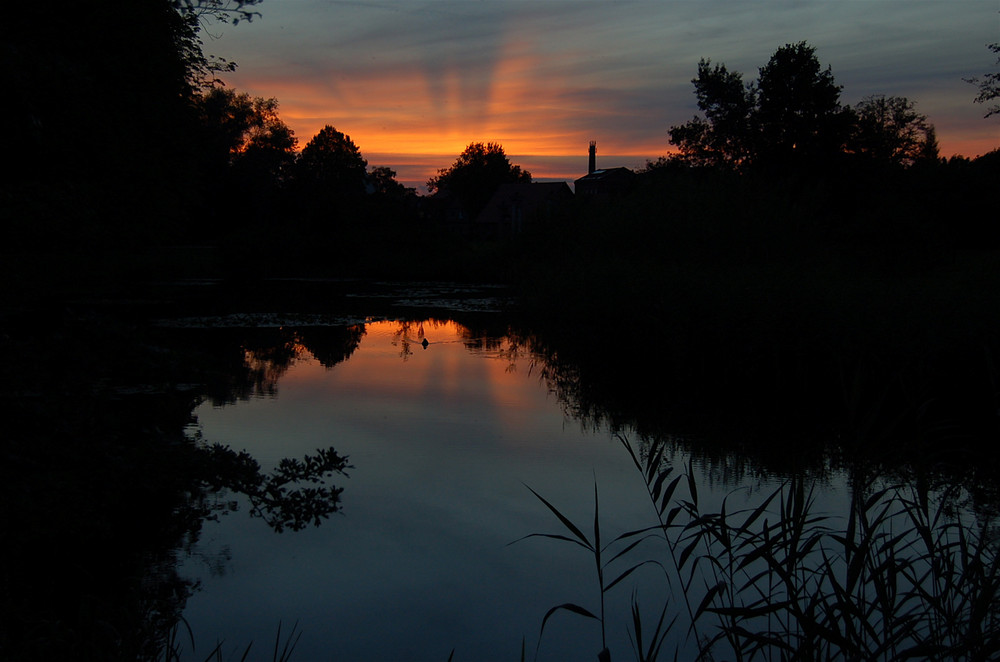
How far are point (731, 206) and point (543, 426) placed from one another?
1054cm

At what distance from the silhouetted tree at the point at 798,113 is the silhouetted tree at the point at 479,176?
53020 millimetres

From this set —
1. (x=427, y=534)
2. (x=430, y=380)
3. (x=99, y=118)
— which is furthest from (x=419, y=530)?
(x=430, y=380)

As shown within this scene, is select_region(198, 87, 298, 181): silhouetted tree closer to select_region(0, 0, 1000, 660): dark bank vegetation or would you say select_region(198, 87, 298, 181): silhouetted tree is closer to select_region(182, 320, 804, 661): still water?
select_region(0, 0, 1000, 660): dark bank vegetation

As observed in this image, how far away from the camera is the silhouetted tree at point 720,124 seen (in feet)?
128

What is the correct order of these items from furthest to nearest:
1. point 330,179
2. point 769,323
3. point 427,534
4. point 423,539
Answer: point 330,179, point 769,323, point 427,534, point 423,539

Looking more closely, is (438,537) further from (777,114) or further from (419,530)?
(777,114)

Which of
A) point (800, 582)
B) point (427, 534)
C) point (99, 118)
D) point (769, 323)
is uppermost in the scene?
point (99, 118)

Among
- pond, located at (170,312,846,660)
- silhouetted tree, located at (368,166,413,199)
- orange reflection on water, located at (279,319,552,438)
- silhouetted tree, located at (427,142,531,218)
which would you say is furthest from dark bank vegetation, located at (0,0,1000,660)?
silhouetted tree, located at (427,142,531,218)

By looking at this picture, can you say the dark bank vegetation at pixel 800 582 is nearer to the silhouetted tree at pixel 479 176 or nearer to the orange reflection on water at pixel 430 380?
the orange reflection on water at pixel 430 380

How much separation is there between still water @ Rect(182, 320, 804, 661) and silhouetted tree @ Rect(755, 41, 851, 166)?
1078 inches

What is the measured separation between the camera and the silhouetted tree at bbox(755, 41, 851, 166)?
3475cm

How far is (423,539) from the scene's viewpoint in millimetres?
6605

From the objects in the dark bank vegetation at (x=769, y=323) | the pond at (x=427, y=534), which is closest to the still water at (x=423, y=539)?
the pond at (x=427, y=534)

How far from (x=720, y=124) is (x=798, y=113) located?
4.63 m
